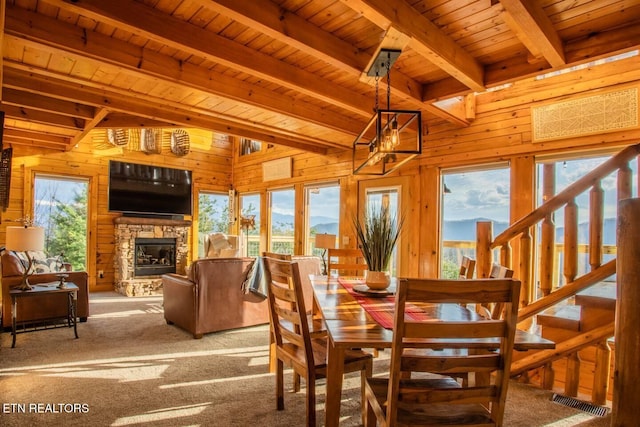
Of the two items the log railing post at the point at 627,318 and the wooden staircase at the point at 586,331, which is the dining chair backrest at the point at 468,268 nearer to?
the wooden staircase at the point at 586,331

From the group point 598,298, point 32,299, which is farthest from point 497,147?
point 32,299

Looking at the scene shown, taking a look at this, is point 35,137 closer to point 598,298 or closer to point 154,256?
point 154,256

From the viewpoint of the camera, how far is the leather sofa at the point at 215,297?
3889 mm

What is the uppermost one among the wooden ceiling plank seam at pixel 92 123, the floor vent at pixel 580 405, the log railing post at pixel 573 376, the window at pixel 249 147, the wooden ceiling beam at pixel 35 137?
the window at pixel 249 147

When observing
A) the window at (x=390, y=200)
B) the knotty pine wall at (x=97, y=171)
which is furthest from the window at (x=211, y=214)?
the window at (x=390, y=200)

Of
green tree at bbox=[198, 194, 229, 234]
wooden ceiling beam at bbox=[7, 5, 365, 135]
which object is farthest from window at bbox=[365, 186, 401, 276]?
green tree at bbox=[198, 194, 229, 234]

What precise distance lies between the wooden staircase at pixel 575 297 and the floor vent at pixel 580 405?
0.13 feet

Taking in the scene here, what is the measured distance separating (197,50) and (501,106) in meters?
3.28

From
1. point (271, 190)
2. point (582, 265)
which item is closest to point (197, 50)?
point (582, 265)

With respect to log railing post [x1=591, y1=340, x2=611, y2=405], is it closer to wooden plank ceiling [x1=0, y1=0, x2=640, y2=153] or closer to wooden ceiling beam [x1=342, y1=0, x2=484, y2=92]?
wooden plank ceiling [x1=0, y1=0, x2=640, y2=153]

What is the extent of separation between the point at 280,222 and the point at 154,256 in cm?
266

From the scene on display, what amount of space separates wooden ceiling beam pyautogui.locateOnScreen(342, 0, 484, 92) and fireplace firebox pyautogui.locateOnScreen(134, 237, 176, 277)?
21.3ft

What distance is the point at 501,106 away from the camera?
4.03 metres

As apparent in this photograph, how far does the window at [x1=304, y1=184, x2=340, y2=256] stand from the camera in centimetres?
634
